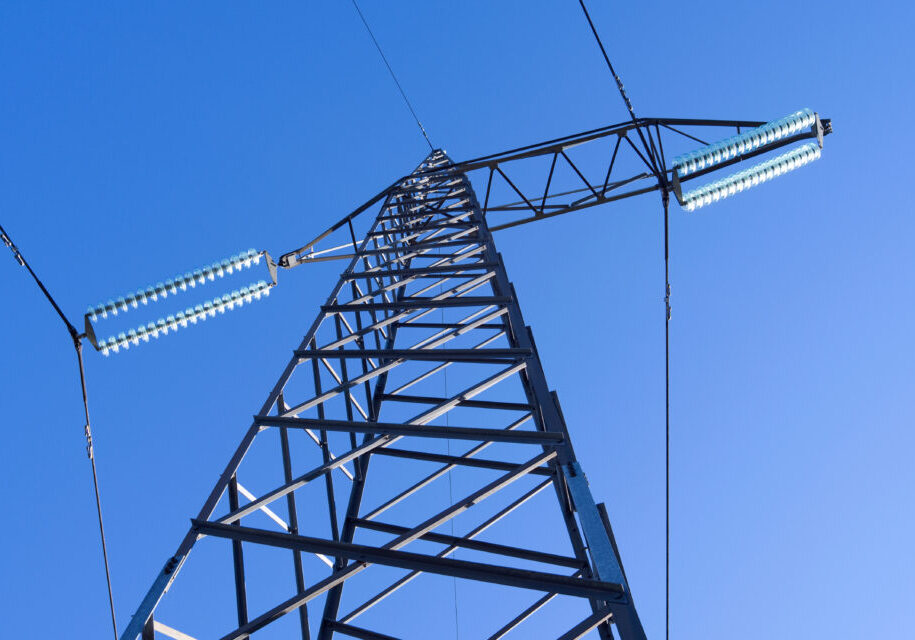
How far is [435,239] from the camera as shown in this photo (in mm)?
10156

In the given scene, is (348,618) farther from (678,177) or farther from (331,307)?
(678,177)

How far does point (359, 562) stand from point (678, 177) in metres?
6.57

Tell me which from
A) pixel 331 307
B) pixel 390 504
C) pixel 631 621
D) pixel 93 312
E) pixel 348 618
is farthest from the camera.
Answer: pixel 93 312

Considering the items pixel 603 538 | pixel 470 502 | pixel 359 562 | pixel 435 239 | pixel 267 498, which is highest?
pixel 435 239

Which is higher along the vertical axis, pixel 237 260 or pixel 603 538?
pixel 237 260

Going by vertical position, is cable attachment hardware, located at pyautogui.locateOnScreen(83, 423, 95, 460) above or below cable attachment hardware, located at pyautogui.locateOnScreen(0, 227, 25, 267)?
below

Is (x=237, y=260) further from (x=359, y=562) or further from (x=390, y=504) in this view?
(x=359, y=562)

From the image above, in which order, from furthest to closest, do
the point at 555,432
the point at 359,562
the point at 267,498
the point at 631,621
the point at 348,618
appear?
the point at 348,618 < the point at 267,498 < the point at 555,432 < the point at 359,562 < the point at 631,621

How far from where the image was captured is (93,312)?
30.0 feet

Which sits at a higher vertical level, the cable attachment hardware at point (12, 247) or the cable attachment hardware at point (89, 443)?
the cable attachment hardware at point (12, 247)

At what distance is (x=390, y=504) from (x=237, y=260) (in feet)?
15.7

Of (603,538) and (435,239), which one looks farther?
(435,239)

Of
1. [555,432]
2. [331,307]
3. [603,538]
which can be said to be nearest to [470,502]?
[555,432]

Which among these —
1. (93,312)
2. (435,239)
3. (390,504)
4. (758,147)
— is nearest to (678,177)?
(758,147)
